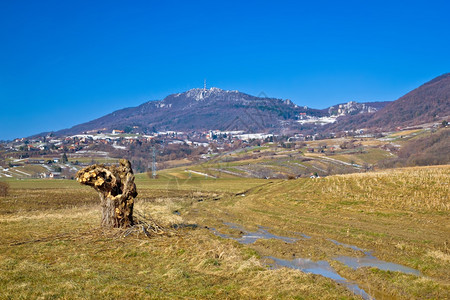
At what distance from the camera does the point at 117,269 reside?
1255 centimetres

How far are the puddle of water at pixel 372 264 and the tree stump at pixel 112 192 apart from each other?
11.3m

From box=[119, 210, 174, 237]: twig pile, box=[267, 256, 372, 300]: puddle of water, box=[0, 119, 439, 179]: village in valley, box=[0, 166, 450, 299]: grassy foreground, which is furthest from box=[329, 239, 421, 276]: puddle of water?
box=[0, 119, 439, 179]: village in valley

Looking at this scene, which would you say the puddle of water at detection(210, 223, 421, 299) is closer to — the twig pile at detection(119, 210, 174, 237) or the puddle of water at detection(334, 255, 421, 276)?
the puddle of water at detection(334, 255, 421, 276)

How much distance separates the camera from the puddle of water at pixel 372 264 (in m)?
12.8

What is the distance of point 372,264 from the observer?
13.7 metres

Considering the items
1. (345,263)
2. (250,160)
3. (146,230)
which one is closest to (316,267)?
(345,263)

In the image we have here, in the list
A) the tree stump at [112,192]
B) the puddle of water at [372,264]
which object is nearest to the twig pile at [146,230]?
the tree stump at [112,192]

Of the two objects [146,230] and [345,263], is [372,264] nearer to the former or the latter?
[345,263]

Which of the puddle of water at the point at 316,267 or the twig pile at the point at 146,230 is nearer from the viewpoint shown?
the puddle of water at the point at 316,267

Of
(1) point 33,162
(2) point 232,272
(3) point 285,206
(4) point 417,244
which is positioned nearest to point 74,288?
(2) point 232,272

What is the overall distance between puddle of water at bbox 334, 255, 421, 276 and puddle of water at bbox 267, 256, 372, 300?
0.91 metres

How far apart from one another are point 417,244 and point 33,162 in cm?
17791

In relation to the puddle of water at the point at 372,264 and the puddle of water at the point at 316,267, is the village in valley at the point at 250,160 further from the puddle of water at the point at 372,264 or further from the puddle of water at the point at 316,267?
the puddle of water at the point at 316,267

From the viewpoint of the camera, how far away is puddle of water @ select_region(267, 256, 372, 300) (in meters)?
11.3
